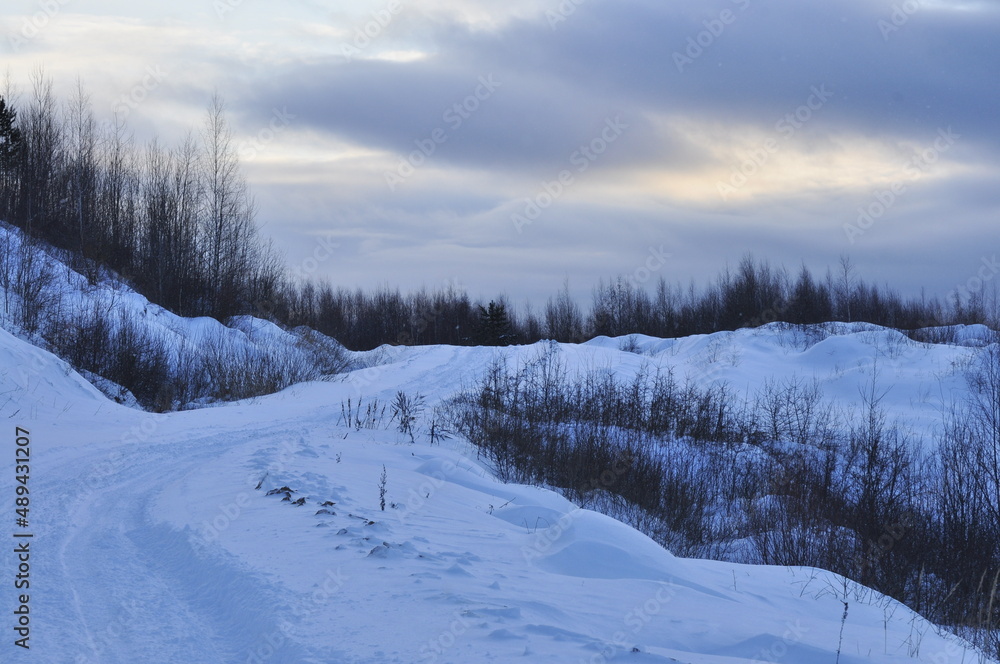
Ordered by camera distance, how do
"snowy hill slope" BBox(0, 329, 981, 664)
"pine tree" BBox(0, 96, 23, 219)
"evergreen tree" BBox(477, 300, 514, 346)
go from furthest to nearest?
"evergreen tree" BBox(477, 300, 514, 346) < "pine tree" BBox(0, 96, 23, 219) < "snowy hill slope" BBox(0, 329, 981, 664)

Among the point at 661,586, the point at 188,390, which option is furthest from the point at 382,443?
the point at 188,390

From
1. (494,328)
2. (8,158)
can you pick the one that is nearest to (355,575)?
(8,158)

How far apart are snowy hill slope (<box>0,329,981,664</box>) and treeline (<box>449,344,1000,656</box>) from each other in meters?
1.69

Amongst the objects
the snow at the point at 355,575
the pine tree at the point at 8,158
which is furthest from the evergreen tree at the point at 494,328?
the snow at the point at 355,575

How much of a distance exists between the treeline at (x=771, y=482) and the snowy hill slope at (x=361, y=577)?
1.69 metres

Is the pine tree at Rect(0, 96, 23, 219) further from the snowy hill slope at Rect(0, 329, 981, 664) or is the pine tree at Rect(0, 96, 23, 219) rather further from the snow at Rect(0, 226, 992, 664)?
the snowy hill slope at Rect(0, 329, 981, 664)

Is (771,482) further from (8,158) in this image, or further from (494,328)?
(494,328)

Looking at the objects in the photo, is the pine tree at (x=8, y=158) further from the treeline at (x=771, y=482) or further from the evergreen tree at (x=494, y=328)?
the evergreen tree at (x=494, y=328)

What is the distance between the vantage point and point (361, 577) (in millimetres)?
4352

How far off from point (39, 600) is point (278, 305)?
126ft

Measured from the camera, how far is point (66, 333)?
54.2 feet

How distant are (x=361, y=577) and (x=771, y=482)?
10313 millimetres

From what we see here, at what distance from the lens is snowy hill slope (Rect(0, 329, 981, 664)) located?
3.46 metres

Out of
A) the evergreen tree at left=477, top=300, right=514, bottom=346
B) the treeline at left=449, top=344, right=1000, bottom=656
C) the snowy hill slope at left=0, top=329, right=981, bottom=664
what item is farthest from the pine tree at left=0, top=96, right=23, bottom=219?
the evergreen tree at left=477, top=300, right=514, bottom=346
